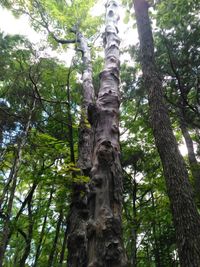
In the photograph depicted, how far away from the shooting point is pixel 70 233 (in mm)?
3367

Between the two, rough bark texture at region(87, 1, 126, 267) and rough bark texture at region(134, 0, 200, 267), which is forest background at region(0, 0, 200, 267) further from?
rough bark texture at region(87, 1, 126, 267)

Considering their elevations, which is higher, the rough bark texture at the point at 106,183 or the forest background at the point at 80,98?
the forest background at the point at 80,98

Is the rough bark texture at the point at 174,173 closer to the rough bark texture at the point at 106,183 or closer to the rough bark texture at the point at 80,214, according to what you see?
the rough bark texture at the point at 80,214

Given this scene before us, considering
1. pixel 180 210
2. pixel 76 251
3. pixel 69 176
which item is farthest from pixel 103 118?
pixel 180 210

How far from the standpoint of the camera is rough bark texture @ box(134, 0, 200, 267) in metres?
4.16

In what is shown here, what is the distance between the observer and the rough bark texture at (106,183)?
135 cm

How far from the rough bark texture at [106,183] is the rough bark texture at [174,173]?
125 inches

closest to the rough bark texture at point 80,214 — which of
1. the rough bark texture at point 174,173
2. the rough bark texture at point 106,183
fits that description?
the rough bark texture at point 106,183

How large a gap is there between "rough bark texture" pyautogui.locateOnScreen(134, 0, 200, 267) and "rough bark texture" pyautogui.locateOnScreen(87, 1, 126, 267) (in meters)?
3.17

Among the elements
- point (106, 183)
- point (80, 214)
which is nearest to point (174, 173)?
point (80, 214)

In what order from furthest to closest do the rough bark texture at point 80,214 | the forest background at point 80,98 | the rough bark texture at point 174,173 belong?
the forest background at point 80,98
the rough bark texture at point 174,173
the rough bark texture at point 80,214

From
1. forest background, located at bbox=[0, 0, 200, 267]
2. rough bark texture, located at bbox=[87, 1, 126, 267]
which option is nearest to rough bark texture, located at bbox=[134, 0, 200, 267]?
forest background, located at bbox=[0, 0, 200, 267]

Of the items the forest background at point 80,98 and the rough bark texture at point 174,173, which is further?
the forest background at point 80,98

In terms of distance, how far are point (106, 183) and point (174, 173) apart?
3763 mm
